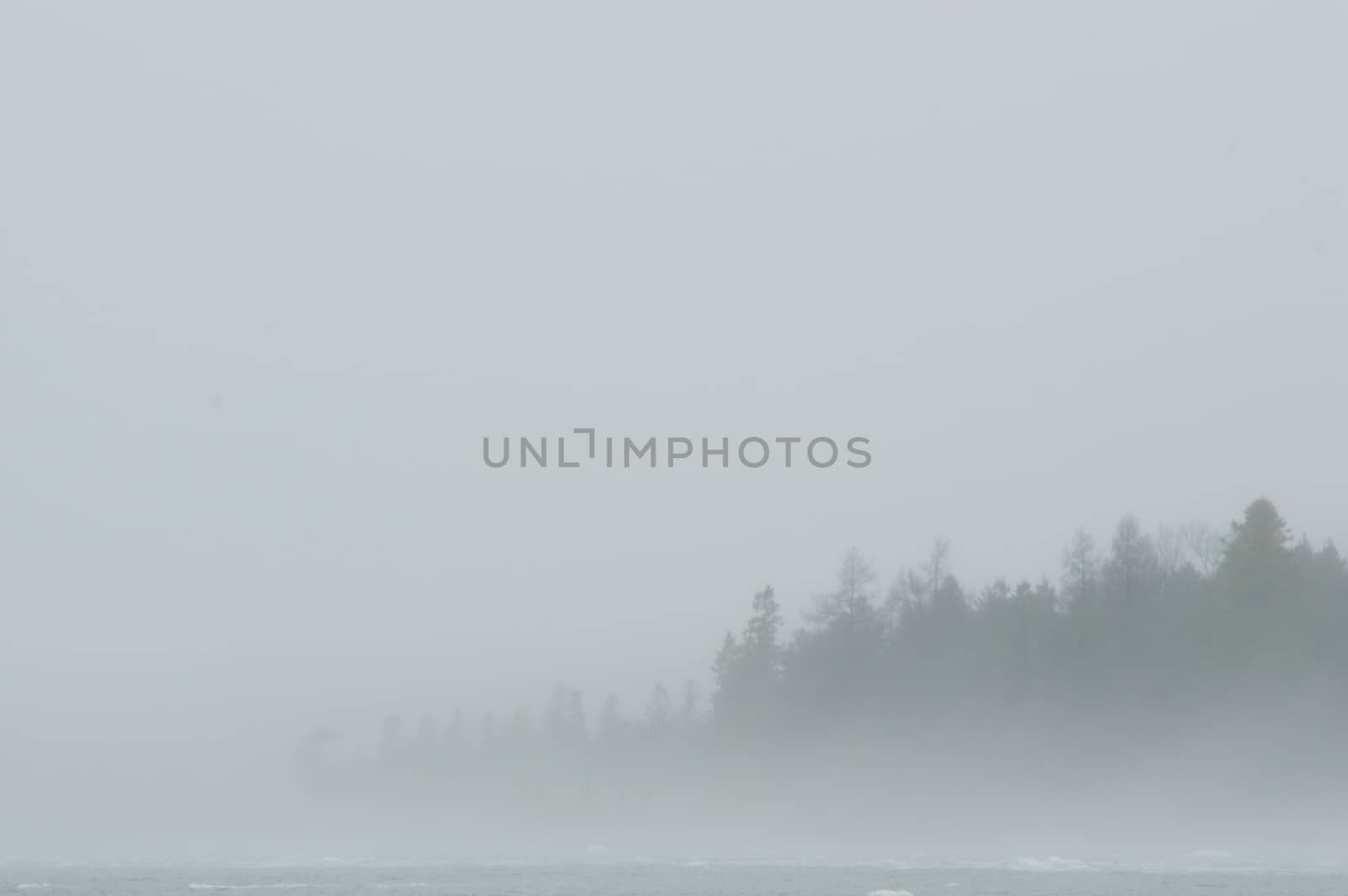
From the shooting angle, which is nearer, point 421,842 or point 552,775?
point 421,842

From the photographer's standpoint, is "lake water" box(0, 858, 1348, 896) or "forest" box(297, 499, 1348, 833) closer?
"lake water" box(0, 858, 1348, 896)

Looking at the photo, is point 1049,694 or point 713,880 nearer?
point 713,880

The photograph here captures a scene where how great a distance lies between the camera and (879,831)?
115375mm

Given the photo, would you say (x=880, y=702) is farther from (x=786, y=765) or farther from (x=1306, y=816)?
(x=1306, y=816)

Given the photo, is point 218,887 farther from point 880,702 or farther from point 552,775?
point 552,775

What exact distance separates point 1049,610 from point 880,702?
16.2m

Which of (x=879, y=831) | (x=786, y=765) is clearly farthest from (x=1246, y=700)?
(x=786, y=765)

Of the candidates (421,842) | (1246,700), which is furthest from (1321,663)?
(421,842)

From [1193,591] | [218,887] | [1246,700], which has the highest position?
[1193,591]

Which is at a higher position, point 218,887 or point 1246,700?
point 1246,700

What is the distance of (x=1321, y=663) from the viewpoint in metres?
95.9

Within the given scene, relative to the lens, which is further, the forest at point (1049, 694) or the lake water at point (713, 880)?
the forest at point (1049, 694)

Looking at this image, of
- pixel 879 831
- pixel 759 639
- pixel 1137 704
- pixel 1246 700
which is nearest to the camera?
pixel 1246 700

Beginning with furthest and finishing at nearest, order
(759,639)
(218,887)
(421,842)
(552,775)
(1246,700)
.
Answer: (552,775)
(421,842)
(759,639)
(1246,700)
(218,887)
